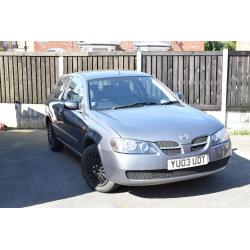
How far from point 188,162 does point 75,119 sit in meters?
2.10

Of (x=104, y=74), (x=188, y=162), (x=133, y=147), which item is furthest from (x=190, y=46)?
(x=133, y=147)

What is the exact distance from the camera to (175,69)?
951 cm

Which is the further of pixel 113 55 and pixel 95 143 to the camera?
pixel 113 55

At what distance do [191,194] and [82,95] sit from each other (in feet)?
7.39

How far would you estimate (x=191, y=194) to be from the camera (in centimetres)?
496

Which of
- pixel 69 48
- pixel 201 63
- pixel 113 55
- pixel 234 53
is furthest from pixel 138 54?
pixel 69 48

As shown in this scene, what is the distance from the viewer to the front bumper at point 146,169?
4.52 meters

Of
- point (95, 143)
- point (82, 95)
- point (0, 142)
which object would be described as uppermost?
point (82, 95)

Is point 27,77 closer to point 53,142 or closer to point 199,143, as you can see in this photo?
point 53,142

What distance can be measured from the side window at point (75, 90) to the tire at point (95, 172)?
107cm

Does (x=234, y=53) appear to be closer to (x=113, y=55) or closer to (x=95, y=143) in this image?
(x=113, y=55)

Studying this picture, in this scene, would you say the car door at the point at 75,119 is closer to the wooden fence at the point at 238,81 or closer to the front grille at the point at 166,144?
the front grille at the point at 166,144

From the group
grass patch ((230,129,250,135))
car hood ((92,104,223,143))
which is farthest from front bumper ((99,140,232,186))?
grass patch ((230,129,250,135))

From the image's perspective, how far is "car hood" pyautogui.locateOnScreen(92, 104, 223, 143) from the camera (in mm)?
4648
